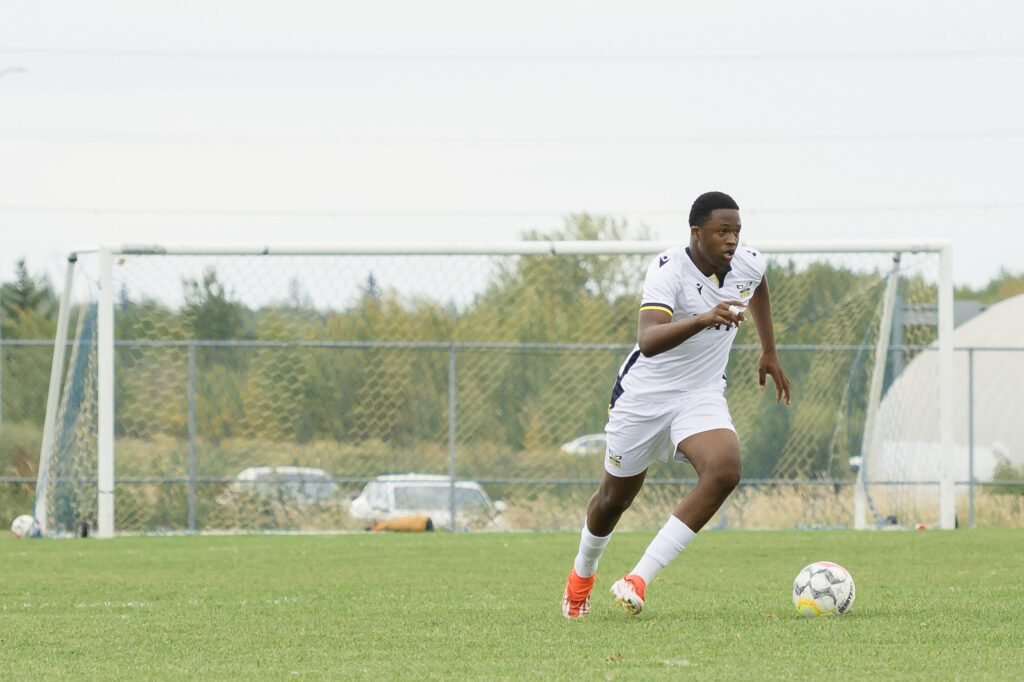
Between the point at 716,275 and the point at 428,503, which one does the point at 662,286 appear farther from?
the point at 428,503

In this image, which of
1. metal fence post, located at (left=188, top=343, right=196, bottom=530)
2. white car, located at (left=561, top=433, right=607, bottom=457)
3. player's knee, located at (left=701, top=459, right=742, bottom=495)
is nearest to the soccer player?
player's knee, located at (left=701, top=459, right=742, bottom=495)

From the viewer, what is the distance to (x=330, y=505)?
1620 centimetres

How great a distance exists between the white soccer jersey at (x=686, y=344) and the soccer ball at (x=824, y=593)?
3.44ft

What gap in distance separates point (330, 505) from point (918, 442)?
24.0 feet

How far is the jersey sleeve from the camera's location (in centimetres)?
632

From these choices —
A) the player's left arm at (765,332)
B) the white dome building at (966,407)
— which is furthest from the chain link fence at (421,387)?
the player's left arm at (765,332)

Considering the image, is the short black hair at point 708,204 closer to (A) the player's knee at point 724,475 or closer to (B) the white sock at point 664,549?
(A) the player's knee at point 724,475

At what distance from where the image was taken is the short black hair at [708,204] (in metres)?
6.42

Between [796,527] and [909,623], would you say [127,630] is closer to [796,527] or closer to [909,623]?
[909,623]

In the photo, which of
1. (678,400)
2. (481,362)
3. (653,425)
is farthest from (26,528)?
(678,400)

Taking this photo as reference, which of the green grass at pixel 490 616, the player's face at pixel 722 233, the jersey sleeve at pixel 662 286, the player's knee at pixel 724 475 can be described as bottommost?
the green grass at pixel 490 616

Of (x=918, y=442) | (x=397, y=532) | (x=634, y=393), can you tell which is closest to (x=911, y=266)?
(x=918, y=442)

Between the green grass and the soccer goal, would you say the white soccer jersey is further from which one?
the soccer goal

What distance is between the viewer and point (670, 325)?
6.07 meters
